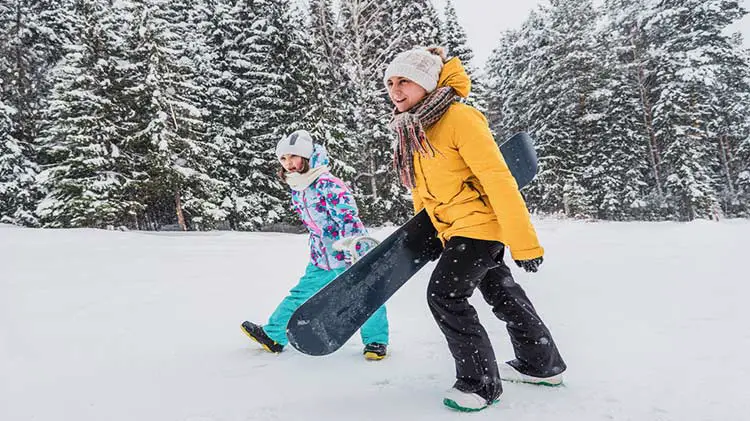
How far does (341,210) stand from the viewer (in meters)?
3.00

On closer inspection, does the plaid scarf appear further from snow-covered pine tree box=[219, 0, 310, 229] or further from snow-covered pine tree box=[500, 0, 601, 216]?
snow-covered pine tree box=[500, 0, 601, 216]

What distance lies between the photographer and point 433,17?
21.4 meters

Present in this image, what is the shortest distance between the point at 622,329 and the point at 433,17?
21109mm

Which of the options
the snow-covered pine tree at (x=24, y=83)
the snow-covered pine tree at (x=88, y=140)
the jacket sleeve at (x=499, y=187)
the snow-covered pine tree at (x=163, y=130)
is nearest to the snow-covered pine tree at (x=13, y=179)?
the snow-covered pine tree at (x=24, y=83)

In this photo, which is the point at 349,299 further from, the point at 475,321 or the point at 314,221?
the point at 314,221

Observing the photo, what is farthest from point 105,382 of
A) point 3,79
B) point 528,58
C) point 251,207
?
point 528,58


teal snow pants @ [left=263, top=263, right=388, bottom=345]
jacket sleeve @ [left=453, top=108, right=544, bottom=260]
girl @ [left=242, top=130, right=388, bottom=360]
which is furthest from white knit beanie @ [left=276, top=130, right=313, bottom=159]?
jacket sleeve @ [left=453, top=108, right=544, bottom=260]

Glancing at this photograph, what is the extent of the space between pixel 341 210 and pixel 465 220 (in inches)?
45.2

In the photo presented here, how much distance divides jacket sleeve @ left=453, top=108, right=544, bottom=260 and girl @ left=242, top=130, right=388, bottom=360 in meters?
1.18

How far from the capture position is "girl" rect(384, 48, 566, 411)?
1.95 m

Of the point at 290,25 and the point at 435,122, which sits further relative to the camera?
the point at 290,25

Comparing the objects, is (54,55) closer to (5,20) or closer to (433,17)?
(5,20)

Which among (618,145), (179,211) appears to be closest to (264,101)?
(179,211)

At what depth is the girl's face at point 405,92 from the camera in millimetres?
2236
